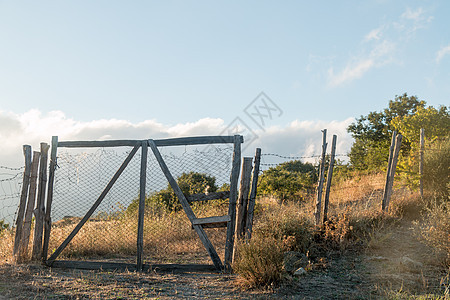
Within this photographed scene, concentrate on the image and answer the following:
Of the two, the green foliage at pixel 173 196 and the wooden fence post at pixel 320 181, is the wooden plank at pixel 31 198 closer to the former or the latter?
the green foliage at pixel 173 196

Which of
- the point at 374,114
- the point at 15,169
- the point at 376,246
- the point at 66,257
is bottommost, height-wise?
the point at 66,257

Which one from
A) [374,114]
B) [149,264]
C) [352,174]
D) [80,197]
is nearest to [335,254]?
[149,264]

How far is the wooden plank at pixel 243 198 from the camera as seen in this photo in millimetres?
6367

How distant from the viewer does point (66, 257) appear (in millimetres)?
7715

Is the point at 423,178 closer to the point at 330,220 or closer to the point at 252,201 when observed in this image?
the point at 330,220

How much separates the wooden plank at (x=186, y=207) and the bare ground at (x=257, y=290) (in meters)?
0.35

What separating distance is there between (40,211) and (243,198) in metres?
4.08

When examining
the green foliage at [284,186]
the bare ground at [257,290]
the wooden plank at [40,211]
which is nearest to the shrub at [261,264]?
the bare ground at [257,290]

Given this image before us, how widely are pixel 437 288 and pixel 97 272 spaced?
18.1 feet

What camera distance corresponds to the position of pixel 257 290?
518 cm

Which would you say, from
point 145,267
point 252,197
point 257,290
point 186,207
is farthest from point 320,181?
point 145,267

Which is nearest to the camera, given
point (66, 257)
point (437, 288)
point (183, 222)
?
point (437, 288)

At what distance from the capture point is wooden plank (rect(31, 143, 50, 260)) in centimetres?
706

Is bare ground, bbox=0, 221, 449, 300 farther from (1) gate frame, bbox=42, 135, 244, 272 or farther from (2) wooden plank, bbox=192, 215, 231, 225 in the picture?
(2) wooden plank, bbox=192, 215, 231, 225
